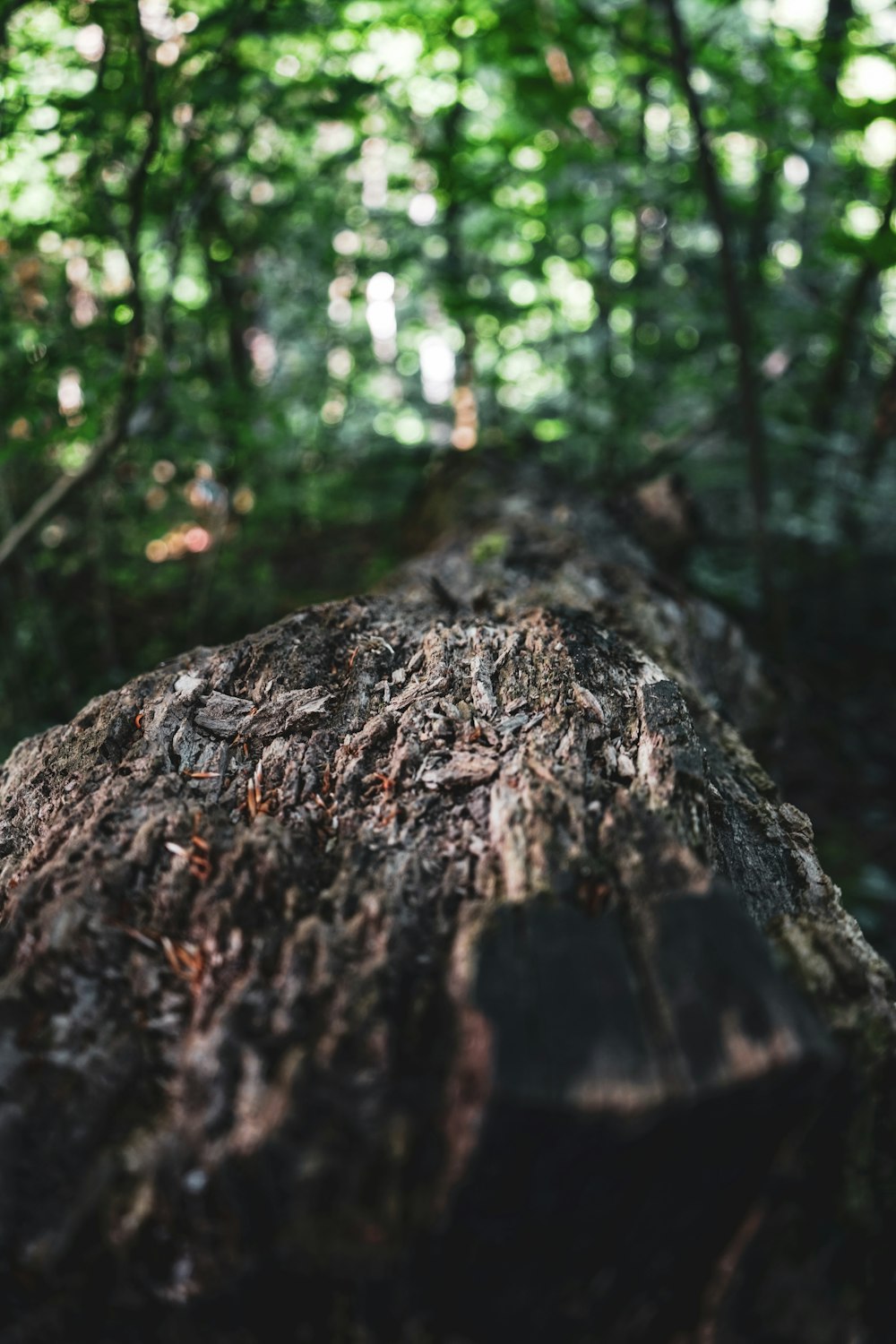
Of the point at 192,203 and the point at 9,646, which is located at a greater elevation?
the point at 192,203

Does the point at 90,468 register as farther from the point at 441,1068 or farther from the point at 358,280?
the point at 441,1068

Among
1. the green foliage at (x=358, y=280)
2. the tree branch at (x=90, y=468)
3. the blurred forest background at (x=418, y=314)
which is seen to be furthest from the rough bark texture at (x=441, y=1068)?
the green foliage at (x=358, y=280)

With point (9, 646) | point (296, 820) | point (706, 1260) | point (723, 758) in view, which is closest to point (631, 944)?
point (706, 1260)

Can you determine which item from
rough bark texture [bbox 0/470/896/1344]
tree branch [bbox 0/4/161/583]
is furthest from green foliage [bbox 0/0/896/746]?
rough bark texture [bbox 0/470/896/1344]

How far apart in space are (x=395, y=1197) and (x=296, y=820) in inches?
24.3

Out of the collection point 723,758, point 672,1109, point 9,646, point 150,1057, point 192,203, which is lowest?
point 9,646

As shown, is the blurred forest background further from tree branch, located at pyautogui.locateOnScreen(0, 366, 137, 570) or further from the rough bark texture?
the rough bark texture

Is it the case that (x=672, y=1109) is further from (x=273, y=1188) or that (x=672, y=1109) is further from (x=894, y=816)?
(x=894, y=816)

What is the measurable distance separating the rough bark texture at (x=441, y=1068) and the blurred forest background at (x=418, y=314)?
7.34 feet

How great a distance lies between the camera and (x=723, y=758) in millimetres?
1655

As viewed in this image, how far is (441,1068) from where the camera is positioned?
0.85 metres

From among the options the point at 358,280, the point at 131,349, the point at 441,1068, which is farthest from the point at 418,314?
the point at 441,1068

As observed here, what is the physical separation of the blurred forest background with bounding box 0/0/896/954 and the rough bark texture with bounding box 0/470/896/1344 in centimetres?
224

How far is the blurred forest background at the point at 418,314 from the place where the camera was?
2.94m
